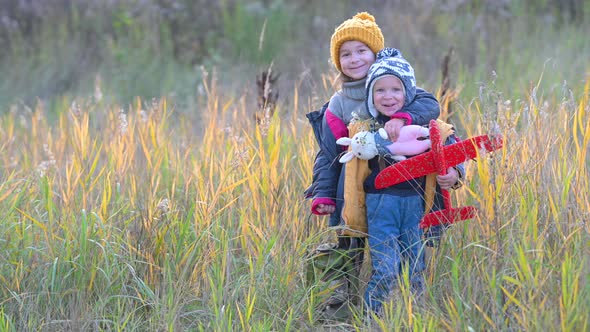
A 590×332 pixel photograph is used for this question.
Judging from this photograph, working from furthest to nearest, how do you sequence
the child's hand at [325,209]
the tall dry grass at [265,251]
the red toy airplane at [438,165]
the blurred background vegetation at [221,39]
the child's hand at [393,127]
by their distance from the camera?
the blurred background vegetation at [221,39] → the child's hand at [325,209] → the child's hand at [393,127] → the red toy airplane at [438,165] → the tall dry grass at [265,251]

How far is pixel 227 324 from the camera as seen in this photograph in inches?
126

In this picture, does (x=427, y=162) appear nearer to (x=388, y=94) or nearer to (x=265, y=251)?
(x=388, y=94)

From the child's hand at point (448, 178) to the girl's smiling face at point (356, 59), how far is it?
59cm

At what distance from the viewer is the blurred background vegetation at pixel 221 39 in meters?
8.12

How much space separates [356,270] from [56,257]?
1.30m

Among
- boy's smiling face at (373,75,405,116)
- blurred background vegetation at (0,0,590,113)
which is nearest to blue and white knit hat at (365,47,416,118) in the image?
boy's smiling face at (373,75,405,116)

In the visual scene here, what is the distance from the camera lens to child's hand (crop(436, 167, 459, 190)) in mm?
3325

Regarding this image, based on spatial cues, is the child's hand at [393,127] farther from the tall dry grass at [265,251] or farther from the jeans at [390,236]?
the tall dry grass at [265,251]

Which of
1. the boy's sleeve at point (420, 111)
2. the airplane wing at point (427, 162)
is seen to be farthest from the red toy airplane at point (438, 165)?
the boy's sleeve at point (420, 111)

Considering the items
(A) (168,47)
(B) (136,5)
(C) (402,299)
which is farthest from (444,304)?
(B) (136,5)

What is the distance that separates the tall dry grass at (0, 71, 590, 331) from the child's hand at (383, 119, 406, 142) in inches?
13.8

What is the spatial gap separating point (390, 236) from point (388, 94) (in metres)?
0.57

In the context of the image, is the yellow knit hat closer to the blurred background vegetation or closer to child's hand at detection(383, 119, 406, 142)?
child's hand at detection(383, 119, 406, 142)

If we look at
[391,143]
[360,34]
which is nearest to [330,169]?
[391,143]
